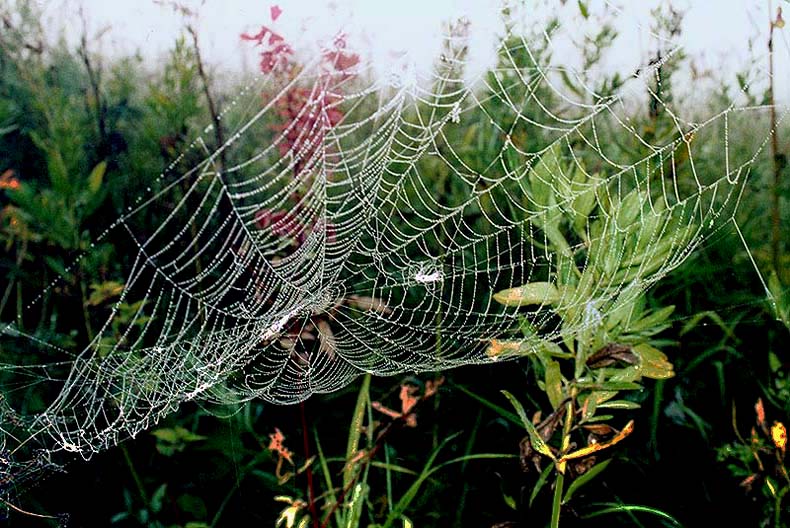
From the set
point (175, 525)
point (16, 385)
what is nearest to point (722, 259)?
point (175, 525)

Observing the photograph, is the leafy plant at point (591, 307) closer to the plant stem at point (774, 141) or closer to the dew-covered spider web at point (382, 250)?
the dew-covered spider web at point (382, 250)

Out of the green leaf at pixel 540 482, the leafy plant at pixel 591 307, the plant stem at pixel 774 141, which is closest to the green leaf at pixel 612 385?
the leafy plant at pixel 591 307

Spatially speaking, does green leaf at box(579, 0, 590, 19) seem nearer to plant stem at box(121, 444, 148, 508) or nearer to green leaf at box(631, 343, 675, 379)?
green leaf at box(631, 343, 675, 379)

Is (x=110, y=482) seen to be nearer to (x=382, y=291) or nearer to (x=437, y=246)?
(x=382, y=291)

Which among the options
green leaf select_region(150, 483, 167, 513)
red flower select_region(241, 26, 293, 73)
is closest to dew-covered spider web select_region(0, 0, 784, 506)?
red flower select_region(241, 26, 293, 73)

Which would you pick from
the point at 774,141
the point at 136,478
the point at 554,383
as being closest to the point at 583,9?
the point at 774,141

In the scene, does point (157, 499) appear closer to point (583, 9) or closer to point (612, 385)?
point (612, 385)
